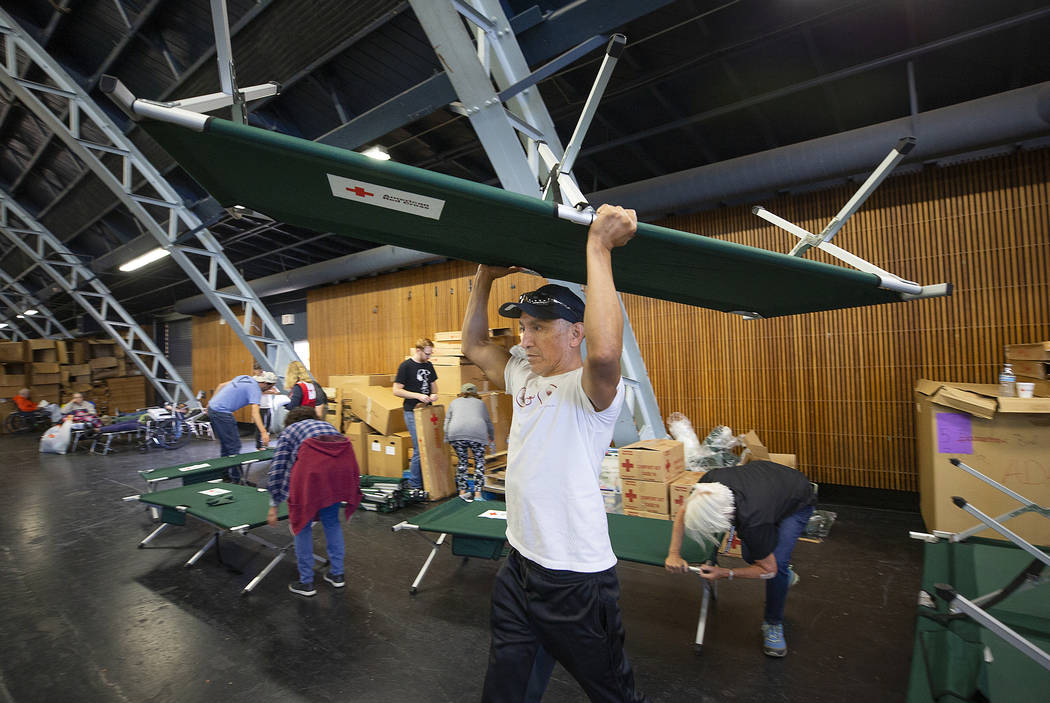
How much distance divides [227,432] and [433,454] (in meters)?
2.40

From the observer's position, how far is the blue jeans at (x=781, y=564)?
2496 mm

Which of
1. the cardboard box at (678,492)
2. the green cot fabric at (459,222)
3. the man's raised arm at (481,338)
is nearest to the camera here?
the green cot fabric at (459,222)

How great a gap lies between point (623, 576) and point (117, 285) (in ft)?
50.2

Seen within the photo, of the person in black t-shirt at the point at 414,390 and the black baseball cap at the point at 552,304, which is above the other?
the black baseball cap at the point at 552,304

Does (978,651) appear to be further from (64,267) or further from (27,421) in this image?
(27,421)

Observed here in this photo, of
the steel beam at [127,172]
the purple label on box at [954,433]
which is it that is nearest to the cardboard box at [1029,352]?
the purple label on box at [954,433]

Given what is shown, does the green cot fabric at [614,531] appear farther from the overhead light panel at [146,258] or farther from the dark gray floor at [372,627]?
the overhead light panel at [146,258]

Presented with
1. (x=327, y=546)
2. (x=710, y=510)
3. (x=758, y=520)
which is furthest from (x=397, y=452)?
(x=758, y=520)

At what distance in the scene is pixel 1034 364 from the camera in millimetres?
3760

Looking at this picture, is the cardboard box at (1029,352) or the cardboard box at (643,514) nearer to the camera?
the cardboard box at (1029,352)

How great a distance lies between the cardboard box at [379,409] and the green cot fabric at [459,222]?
16.4 feet

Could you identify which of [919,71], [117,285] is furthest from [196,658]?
[117,285]

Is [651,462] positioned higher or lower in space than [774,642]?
higher

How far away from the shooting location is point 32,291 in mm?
15156
